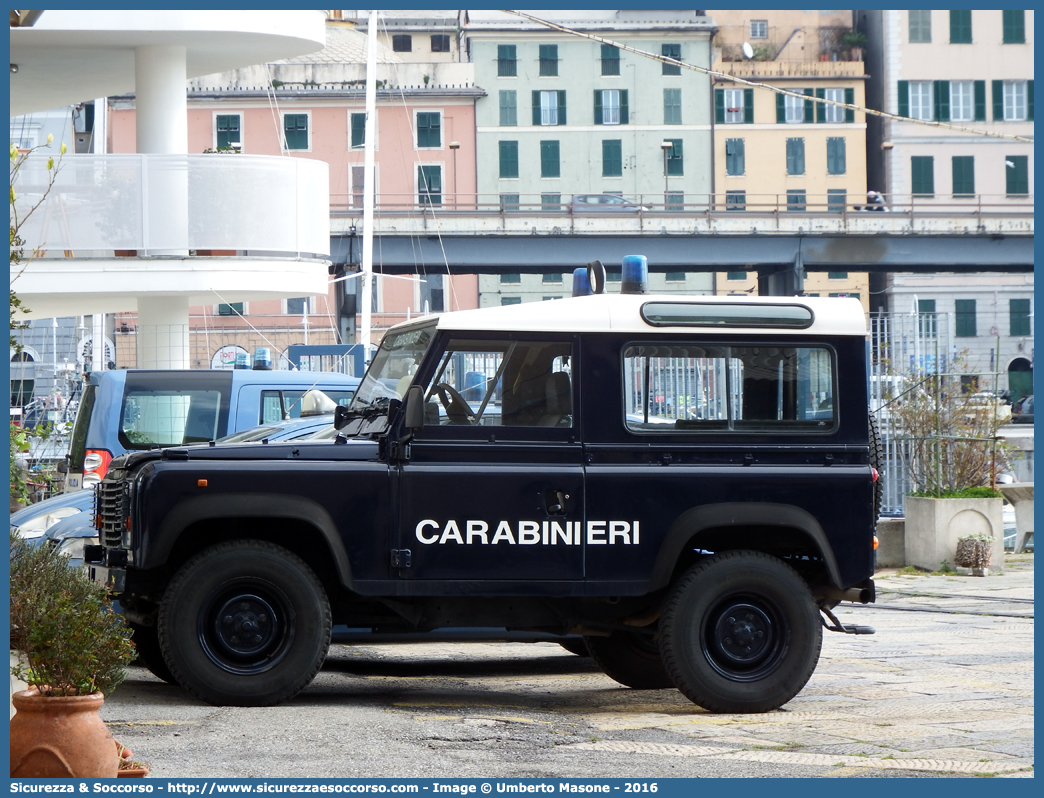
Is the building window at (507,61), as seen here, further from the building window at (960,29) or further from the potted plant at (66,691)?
the potted plant at (66,691)

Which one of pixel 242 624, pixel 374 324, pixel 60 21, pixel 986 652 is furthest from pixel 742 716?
pixel 374 324

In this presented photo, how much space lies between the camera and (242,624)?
8047mm

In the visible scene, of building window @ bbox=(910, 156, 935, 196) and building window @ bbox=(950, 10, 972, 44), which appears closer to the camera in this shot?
building window @ bbox=(910, 156, 935, 196)

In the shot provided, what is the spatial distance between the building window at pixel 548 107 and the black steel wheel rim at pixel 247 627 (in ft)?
213

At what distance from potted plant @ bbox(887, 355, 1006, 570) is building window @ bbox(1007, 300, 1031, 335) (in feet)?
181

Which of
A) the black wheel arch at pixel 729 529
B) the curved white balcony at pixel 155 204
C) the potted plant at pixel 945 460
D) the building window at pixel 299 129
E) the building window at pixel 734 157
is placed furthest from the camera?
the building window at pixel 734 157

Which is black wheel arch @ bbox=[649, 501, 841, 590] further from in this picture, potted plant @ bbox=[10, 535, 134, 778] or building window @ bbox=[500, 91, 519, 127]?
building window @ bbox=[500, 91, 519, 127]

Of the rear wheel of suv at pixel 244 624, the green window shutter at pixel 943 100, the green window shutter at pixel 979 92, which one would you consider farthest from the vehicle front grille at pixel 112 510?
the green window shutter at pixel 979 92

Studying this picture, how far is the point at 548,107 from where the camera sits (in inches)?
2844

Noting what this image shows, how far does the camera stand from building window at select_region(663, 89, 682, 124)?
72.4 metres

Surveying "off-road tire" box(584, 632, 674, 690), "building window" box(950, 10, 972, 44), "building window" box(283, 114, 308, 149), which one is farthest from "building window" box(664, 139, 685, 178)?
"off-road tire" box(584, 632, 674, 690)

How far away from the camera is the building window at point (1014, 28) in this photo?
7262cm

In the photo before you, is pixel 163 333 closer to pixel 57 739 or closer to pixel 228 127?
pixel 57 739

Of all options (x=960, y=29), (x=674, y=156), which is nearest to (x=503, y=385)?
(x=674, y=156)
